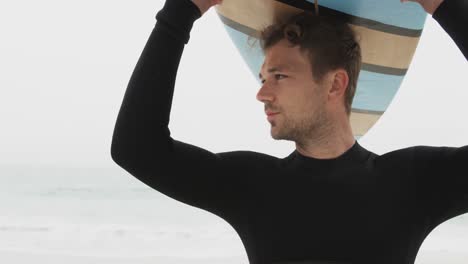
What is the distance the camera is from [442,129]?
962 centimetres

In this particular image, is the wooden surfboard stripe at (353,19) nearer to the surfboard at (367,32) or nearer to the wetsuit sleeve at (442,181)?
the surfboard at (367,32)

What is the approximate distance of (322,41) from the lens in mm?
1039

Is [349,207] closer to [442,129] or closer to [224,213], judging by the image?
[224,213]

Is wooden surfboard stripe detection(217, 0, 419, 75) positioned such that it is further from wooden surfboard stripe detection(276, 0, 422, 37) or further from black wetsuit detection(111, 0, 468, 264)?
black wetsuit detection(111, 0, 468, 264)

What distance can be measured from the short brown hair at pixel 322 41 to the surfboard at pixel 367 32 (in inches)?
1.0

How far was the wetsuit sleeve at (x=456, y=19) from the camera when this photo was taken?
3.04 ft

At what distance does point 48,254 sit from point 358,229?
15.9ft

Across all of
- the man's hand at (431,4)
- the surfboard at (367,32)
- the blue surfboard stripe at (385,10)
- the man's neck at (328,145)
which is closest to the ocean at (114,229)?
the surfboard at (367,32)

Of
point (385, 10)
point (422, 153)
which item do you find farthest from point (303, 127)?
point (385, 10)

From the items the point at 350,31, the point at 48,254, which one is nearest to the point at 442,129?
the point at 48,254

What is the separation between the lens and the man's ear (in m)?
1.04

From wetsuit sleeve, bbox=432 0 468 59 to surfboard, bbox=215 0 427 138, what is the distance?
0.19 m

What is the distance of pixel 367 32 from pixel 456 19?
252 mm

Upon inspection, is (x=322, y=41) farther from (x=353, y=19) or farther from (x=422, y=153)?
(x=422, y=153)
